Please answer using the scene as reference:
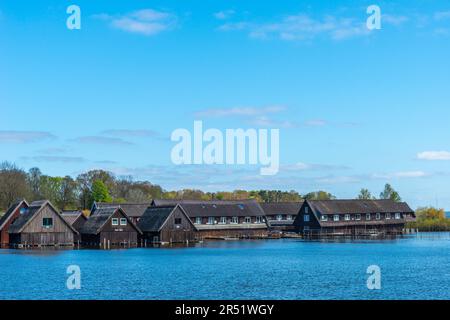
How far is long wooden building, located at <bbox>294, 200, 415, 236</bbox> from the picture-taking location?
108m

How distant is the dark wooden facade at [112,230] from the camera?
268 feet

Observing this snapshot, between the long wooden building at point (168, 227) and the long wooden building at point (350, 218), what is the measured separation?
1040 inches

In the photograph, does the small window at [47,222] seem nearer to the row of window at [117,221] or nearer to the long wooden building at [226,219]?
the row of window at [117,221]

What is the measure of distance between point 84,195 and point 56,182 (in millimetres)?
7778

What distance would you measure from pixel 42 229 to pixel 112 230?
28.5 ft

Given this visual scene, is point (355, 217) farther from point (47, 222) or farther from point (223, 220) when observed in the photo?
point (47, 222)

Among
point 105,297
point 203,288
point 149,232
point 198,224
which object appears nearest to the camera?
point 105,297

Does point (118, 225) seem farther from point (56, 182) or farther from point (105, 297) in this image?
point (56, 182)

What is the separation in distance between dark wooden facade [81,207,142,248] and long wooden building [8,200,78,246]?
332 centimetres

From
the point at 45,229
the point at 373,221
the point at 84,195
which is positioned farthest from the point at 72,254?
the point at 84,195

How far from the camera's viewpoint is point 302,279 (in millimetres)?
43688

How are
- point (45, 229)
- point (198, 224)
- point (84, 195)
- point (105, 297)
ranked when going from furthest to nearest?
point (84, 195) → point (198, 224) → point (45, 229) → point (105, 297)

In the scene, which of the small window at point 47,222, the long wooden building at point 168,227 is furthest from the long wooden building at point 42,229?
the long wooden building at point 168,227

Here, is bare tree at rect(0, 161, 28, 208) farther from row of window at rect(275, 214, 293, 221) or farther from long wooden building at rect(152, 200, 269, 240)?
row of window at rect(275, 214, 293, 221)
